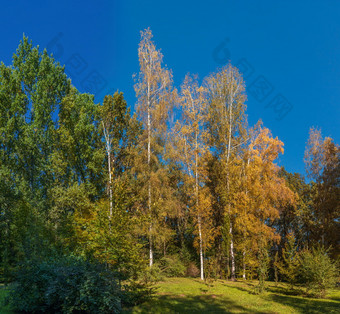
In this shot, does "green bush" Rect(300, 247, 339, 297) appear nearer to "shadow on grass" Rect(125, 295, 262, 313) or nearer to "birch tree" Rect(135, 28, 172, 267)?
"shadow on grass" Rect(125, 295, 262, 313)

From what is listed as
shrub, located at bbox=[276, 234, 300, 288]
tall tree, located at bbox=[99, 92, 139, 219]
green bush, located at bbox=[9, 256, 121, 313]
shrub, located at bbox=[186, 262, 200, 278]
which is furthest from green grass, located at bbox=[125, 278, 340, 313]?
tall tree, located at bbox=[99, 92, 139, 219]

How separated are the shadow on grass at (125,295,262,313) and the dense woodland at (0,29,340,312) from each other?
830 centimetres

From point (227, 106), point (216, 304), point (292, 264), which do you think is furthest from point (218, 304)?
point (227, 106)

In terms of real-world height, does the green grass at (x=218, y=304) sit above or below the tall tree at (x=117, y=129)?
below

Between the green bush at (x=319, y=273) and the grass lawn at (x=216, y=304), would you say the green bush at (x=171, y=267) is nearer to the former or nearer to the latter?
the grass lawn at (x=216, y=304)

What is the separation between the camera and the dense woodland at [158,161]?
77.6ft

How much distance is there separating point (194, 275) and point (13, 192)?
59.5 feet

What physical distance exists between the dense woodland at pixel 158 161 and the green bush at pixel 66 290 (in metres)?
11.1

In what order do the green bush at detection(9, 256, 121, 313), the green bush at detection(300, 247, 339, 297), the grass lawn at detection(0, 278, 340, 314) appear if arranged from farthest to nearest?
the green bush at detection(300, 247, 339, 297) < the grass lawn at detection(0, 278, 340, 314) < the green bush at detection(9, 256, 121, 313)

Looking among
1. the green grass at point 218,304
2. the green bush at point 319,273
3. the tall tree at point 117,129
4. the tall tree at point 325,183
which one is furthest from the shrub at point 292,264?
the tall tree at point 117,129

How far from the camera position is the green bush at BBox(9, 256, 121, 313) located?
9.08m

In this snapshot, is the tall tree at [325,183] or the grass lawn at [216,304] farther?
the tall tree at [325,183]

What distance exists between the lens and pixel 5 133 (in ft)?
83.1

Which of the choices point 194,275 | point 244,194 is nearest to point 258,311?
point 244,194
